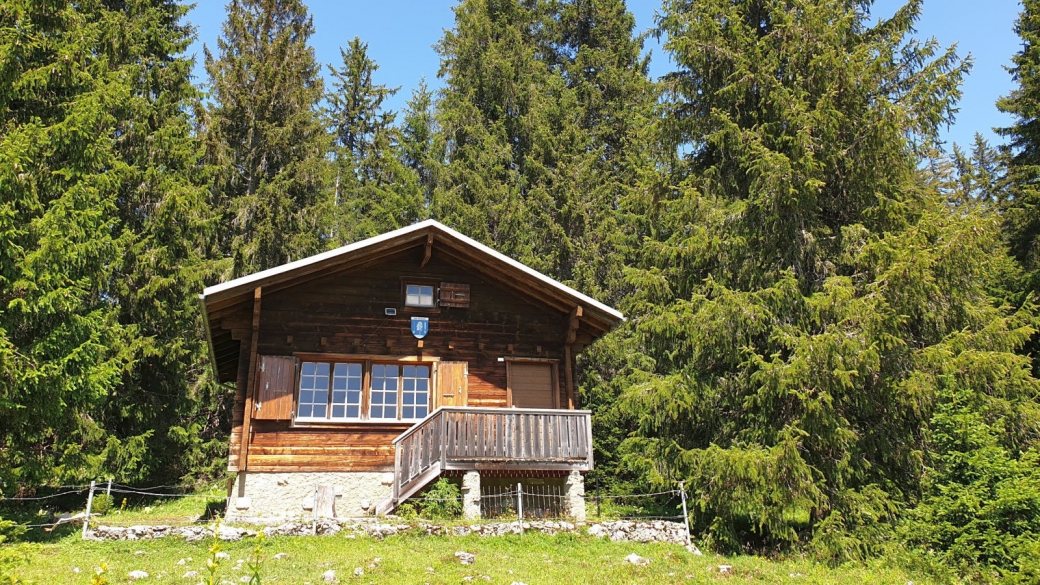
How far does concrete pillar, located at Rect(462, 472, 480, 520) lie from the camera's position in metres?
13.1

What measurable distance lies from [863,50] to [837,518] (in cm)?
835

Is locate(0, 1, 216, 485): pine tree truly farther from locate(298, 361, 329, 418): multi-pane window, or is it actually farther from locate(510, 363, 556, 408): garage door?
locate(510, 363, 556, 408): garage door

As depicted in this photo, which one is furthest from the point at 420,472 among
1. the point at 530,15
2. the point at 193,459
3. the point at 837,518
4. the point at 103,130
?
the point at 530,15

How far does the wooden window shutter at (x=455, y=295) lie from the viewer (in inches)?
630

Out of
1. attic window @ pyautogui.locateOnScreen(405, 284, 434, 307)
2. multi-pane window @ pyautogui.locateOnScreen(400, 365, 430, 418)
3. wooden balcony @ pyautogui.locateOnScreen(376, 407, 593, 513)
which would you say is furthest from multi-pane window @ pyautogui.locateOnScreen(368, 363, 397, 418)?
wooden balcony @ pyautogui.locateOnScreen(376, 407, 593, 513)

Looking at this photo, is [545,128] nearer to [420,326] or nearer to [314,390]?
[420,326]

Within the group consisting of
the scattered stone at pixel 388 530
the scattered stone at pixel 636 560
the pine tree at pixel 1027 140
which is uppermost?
the pine tree at pixel 1027 140

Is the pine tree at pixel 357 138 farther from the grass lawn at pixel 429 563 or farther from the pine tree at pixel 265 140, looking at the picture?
the grass lawn at pixel 429 563

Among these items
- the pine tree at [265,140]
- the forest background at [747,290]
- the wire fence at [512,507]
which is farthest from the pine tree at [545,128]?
the wire fence at [512,507]

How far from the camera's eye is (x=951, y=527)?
1004 centimetres

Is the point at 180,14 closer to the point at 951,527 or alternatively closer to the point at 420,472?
the point at 420,472

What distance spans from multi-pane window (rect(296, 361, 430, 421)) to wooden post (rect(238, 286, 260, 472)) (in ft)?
3.02

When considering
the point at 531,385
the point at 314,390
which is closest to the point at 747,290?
the point at 531,385

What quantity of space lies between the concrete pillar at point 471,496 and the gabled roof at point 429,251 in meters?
4.38
